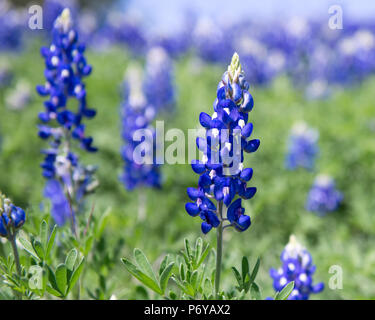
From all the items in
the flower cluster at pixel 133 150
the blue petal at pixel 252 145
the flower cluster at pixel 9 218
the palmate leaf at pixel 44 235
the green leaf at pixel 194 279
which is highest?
the flower cluster at pixel 133 150

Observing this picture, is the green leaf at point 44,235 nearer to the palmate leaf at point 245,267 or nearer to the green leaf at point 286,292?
the palmate leaf at point 245,267

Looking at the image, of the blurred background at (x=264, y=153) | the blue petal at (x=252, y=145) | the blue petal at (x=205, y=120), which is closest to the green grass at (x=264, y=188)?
the blurred background at (x=264, y=153)

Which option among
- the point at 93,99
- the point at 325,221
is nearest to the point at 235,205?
the point at 325,221

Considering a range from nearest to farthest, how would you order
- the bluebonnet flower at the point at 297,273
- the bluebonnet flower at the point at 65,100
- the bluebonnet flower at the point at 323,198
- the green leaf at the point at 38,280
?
the green leaf at the point at 38,280 < the bluebonnet flower at the point at 297,273 < the bluebonnet flower at the point at 65,100 < the bluebonnet flower at the point at 323,198

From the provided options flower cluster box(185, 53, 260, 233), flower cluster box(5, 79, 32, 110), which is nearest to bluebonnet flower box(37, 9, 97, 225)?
flower cluster box(185, 53, 260, 233)

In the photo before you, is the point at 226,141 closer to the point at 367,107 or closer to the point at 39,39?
the point at 367,107

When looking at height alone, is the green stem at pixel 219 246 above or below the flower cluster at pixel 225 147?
below

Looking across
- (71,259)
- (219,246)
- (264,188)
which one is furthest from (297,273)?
(264,188)
